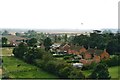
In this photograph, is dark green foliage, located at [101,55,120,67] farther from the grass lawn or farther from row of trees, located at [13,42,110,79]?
the grass lawn

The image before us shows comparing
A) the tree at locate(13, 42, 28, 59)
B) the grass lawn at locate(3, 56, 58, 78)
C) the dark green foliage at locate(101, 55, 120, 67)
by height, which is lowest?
the grass lawn at locate(3, 56, 58, 78)

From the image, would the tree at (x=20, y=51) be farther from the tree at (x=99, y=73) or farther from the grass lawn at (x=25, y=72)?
the tree at (x=99, y=73)

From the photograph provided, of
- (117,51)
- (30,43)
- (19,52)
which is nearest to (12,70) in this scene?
(19,52)

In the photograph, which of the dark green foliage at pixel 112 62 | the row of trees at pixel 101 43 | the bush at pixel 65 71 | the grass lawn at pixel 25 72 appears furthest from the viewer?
the row of trees at pixel 101 43

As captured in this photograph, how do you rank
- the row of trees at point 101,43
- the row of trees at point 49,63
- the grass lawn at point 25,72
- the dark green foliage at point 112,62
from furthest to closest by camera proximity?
the row of trees at point 101,43 < the dark green foliage at point 112,62 < the grass lawn at point 25,72 < the row of trees at point 49,63

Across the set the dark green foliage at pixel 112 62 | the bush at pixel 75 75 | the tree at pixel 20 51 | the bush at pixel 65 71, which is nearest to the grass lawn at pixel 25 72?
the bush at pixel 65 71

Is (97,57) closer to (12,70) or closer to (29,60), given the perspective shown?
(29,60)

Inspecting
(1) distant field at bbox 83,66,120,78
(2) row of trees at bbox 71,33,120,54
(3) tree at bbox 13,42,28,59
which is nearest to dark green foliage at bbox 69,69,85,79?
(1) distant field at bbox 83,66,120,78

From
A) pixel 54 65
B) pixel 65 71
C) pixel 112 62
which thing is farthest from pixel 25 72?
pixel 112 62

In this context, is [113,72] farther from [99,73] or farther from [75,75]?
[75,75]

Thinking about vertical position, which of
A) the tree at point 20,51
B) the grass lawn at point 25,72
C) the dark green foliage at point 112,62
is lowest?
the grass lawn at point 25,72

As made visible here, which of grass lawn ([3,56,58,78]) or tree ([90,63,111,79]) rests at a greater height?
tree ([90,63,111,79])
